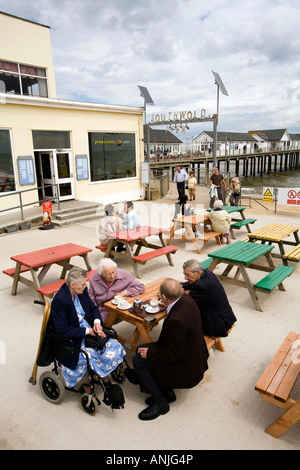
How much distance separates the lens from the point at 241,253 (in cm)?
529

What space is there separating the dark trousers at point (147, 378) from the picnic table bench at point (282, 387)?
877 mm

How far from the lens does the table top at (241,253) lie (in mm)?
4984

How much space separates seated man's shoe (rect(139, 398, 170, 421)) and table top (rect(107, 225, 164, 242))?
3.56 m

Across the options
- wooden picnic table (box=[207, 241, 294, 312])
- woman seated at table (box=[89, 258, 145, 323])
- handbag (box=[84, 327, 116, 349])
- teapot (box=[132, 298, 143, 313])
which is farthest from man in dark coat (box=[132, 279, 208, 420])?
wooden picnic table (box=[207, 241, 294, 312])

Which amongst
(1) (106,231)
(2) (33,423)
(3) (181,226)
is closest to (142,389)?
(2) (33,423)

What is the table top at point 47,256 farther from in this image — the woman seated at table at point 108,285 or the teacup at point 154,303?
the teacup at point 154,303

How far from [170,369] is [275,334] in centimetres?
201

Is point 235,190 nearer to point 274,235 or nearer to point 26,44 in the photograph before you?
point 274,235

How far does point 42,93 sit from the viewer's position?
53.2ft

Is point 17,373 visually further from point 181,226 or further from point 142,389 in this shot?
point 181,226

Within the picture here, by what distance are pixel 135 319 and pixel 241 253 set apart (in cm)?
254

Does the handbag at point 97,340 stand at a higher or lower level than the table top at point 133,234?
→ lower

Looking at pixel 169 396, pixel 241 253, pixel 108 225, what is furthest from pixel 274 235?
pixel 169 396

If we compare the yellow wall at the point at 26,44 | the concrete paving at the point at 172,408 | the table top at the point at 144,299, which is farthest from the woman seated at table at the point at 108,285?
the yellow wall at the point at 26,44
